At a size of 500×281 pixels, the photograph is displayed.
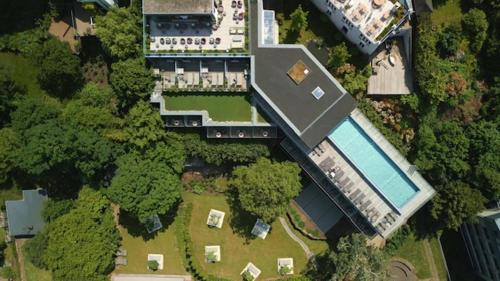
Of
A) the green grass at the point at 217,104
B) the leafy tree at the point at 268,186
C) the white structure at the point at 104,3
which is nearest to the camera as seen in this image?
the leafy tree at the point at 268,186

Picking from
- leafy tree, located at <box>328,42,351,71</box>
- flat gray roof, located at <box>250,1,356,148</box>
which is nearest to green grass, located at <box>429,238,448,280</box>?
flat gray roof, located at <box>250,1,356,148</box>

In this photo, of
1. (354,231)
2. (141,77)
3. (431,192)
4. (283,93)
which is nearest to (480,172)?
(431,192)

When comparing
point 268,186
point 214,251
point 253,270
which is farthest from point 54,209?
point 268,186

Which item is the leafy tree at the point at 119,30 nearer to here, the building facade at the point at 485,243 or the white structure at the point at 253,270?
the white structure at the point at 253,270

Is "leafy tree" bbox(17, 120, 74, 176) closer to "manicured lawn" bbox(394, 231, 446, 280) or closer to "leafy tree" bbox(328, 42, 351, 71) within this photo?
"leafy tree" bbox(328, 42, 351, 71)

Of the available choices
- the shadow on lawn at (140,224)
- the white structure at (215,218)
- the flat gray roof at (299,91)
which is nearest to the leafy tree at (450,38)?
the flat gray roof at (299,91)

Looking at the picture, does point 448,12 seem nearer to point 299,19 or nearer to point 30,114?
point 299,19
